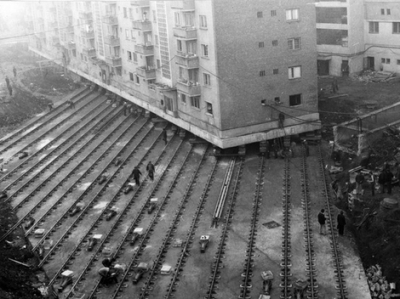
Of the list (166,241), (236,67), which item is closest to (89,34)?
(236,67)

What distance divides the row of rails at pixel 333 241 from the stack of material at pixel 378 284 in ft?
3.31

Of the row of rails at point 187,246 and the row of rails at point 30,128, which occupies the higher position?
the row of rails at point 30,128

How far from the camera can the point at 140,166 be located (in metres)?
39.2

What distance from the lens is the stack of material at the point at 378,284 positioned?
2115 cm

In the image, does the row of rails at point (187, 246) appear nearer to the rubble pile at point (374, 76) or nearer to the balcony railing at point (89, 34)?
the rubble pile at point (374, 76)

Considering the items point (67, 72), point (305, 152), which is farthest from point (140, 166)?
point (67, 72)

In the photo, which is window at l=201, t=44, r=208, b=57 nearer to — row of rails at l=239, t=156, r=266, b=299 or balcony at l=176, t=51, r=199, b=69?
balcony at l=176, t=51, r=199, b=69

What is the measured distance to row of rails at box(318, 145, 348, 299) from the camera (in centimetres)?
2198

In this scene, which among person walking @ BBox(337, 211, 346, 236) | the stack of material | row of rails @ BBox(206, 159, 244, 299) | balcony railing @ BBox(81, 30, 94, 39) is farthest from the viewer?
balcony railing @ BBox(81, 30, 94, 39)

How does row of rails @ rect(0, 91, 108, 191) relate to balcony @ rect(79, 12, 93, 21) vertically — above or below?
below

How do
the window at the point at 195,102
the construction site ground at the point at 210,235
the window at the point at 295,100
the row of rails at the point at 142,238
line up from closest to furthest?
1. the construction site ground at the point at 210,235
2. the row of rails at the point at 142,238
3. the window at the point at 295,100
4. the window at the point at 195,102

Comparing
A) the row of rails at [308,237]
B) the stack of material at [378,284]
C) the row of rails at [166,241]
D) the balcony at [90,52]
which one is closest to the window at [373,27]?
the row of rails at [308,237]

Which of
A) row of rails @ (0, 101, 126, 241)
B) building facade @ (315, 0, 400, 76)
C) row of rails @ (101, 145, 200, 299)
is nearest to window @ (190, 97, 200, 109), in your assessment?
row of rails @ (101, 145, 200, 299)

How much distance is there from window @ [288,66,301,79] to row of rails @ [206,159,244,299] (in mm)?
6953
